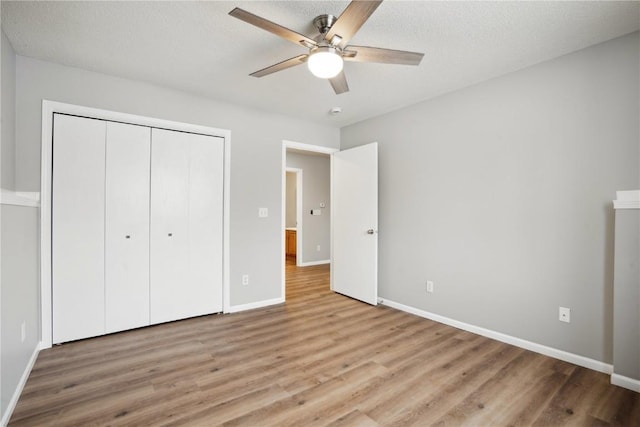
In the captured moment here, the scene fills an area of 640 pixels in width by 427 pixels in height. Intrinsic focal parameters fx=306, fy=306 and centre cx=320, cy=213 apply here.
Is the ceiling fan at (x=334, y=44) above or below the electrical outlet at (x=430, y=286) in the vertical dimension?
above

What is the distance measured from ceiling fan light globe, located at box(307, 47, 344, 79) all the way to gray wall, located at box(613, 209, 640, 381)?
2130 millimetres

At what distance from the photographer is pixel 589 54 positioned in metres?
2.32

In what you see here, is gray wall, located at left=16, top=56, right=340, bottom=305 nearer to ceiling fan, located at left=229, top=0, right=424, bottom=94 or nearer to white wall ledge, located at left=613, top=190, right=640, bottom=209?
ceiling fan, located at left=229, top=0, right=424, bottom=94

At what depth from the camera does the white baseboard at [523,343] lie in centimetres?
226

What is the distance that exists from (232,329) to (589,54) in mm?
3812

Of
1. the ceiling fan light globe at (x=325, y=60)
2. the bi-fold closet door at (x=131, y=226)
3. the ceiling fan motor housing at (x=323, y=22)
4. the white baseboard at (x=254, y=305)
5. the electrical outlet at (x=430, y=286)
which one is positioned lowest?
the white baseboard at (x=254, y=305)

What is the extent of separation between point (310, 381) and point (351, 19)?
2249mm

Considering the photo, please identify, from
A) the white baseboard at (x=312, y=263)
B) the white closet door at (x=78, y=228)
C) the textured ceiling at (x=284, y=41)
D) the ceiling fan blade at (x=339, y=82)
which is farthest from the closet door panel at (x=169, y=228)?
the white baseboard at (x=312, y=263)

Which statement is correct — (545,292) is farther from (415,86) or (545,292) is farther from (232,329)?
(232,329)

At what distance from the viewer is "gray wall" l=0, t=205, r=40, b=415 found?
5.63ft

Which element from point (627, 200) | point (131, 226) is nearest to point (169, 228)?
point (131, 226)

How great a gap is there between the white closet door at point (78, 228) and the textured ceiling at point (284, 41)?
0.64 meters

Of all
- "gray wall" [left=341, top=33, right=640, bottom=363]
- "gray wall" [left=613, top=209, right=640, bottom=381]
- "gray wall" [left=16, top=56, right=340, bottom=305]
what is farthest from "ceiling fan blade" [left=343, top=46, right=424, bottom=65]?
"gray wall" [left=16, top=56, right=340, bottom=305]

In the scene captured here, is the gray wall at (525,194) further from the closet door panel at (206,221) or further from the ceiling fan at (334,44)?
the closet door panel at (206,221)
